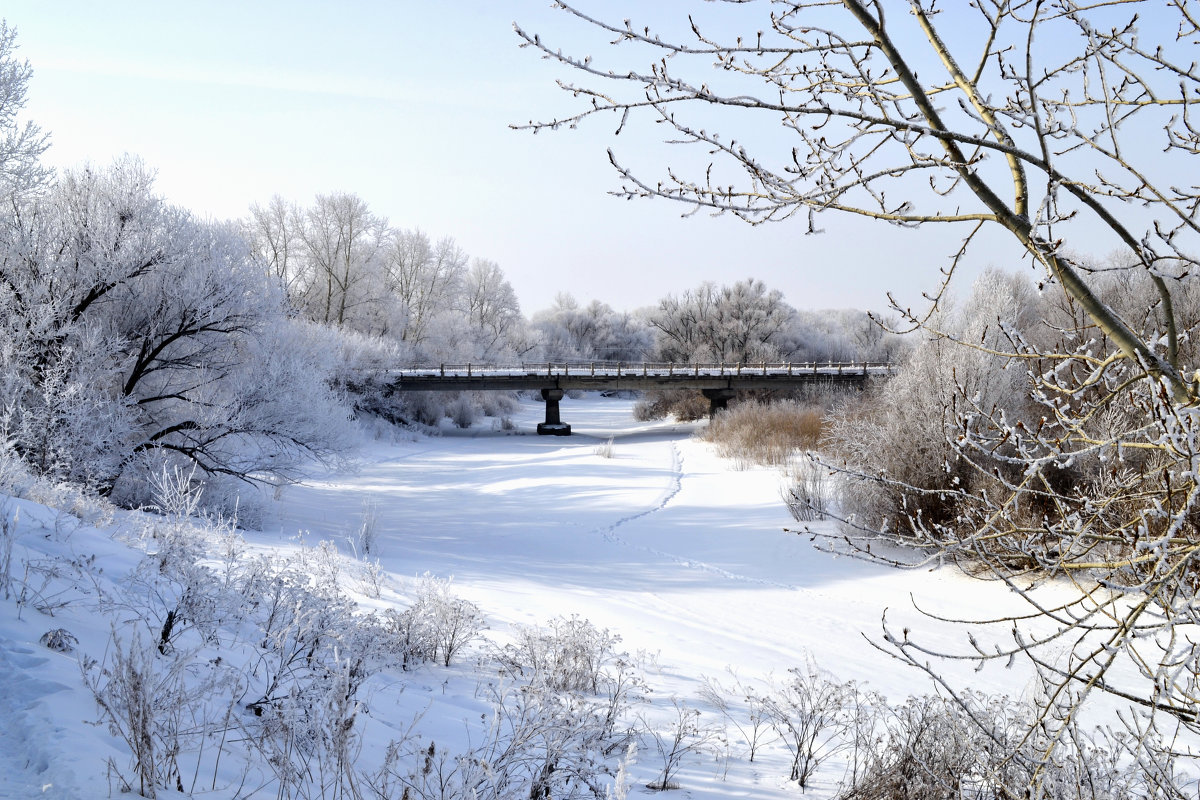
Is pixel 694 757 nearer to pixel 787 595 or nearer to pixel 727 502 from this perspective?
pixel 787 595

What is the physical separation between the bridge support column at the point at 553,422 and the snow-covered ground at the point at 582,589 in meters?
9.89

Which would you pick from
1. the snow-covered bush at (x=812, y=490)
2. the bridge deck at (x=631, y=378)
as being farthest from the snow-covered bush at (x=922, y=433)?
the bridge deck at (x=631, y=378)

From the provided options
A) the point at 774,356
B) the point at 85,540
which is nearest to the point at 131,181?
the point at 85,540

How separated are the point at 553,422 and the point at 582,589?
88.0 feet

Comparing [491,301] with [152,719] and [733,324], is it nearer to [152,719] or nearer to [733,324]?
[733,324]

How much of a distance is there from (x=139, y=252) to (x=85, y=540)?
1010cm

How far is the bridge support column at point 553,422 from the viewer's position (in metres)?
36.3

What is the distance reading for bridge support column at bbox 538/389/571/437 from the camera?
3631 cm

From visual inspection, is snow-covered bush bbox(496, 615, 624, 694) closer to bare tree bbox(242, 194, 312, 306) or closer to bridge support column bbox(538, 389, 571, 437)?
bridge support column bbox(538, 389, 571, 437)

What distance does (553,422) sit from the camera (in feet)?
122

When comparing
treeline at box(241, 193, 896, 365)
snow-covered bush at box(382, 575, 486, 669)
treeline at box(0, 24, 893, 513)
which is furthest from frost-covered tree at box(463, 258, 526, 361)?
snow-covered bush at box(382, 575, 486, 669)

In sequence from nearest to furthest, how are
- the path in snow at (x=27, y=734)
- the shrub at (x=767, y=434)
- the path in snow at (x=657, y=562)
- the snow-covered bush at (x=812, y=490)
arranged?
the path in snow at (x=27, y=734), the path in snow at (x=657, y=562), the snow-covered bush at (x=812, y=490), the shrub at (x=767, y=434)

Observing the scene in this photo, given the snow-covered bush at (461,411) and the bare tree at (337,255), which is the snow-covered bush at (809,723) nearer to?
the snow-covered bush at (461,411)

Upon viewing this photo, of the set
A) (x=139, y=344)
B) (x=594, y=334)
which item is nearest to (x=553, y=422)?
(x=139, y=344)
